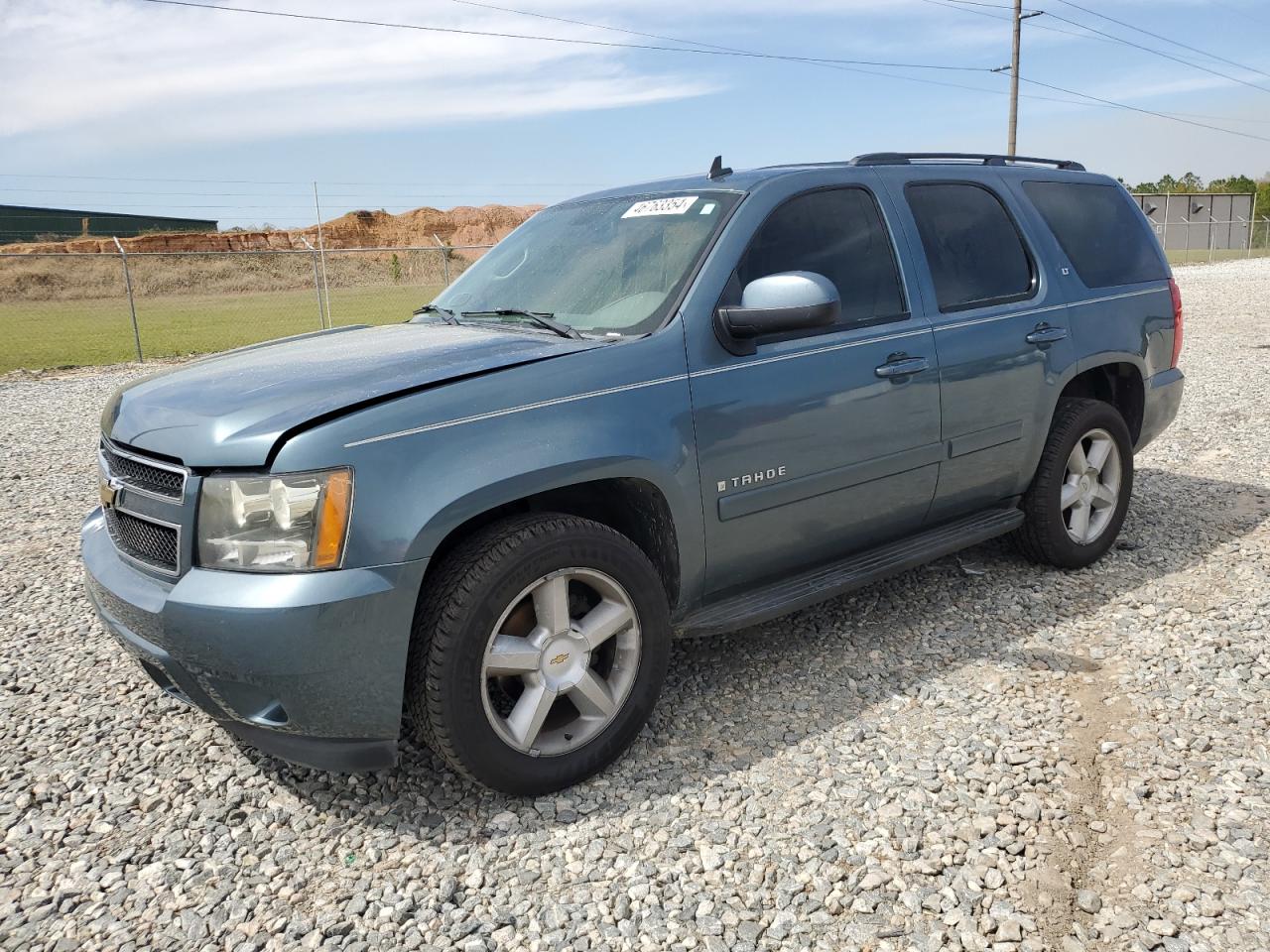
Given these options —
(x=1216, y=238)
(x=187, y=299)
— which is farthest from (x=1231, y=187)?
(x=187, y=299)

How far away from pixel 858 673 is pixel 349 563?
2.12m

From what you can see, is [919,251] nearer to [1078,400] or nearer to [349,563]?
[1078,400]

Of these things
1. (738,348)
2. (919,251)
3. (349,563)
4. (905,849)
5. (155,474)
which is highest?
(919,251)

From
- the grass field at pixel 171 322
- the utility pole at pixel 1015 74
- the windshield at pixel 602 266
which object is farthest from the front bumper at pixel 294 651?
the utility pole at pixel 1015 74

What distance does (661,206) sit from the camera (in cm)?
378

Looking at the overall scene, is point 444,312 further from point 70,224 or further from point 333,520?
point 70,224

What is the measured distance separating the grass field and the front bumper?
16.0 metres

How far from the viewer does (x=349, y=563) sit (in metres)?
2.58

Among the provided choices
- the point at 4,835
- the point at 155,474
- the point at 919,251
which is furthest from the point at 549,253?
the point at 4,835

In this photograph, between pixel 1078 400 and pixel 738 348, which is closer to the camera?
pixel 738 348

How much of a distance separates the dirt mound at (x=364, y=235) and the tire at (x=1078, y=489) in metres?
→ 62.1

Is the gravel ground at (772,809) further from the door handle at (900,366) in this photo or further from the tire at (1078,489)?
the door handle at (900,366)

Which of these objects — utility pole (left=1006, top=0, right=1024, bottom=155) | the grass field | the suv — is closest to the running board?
the suv

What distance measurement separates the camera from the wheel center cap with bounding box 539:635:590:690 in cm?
294
